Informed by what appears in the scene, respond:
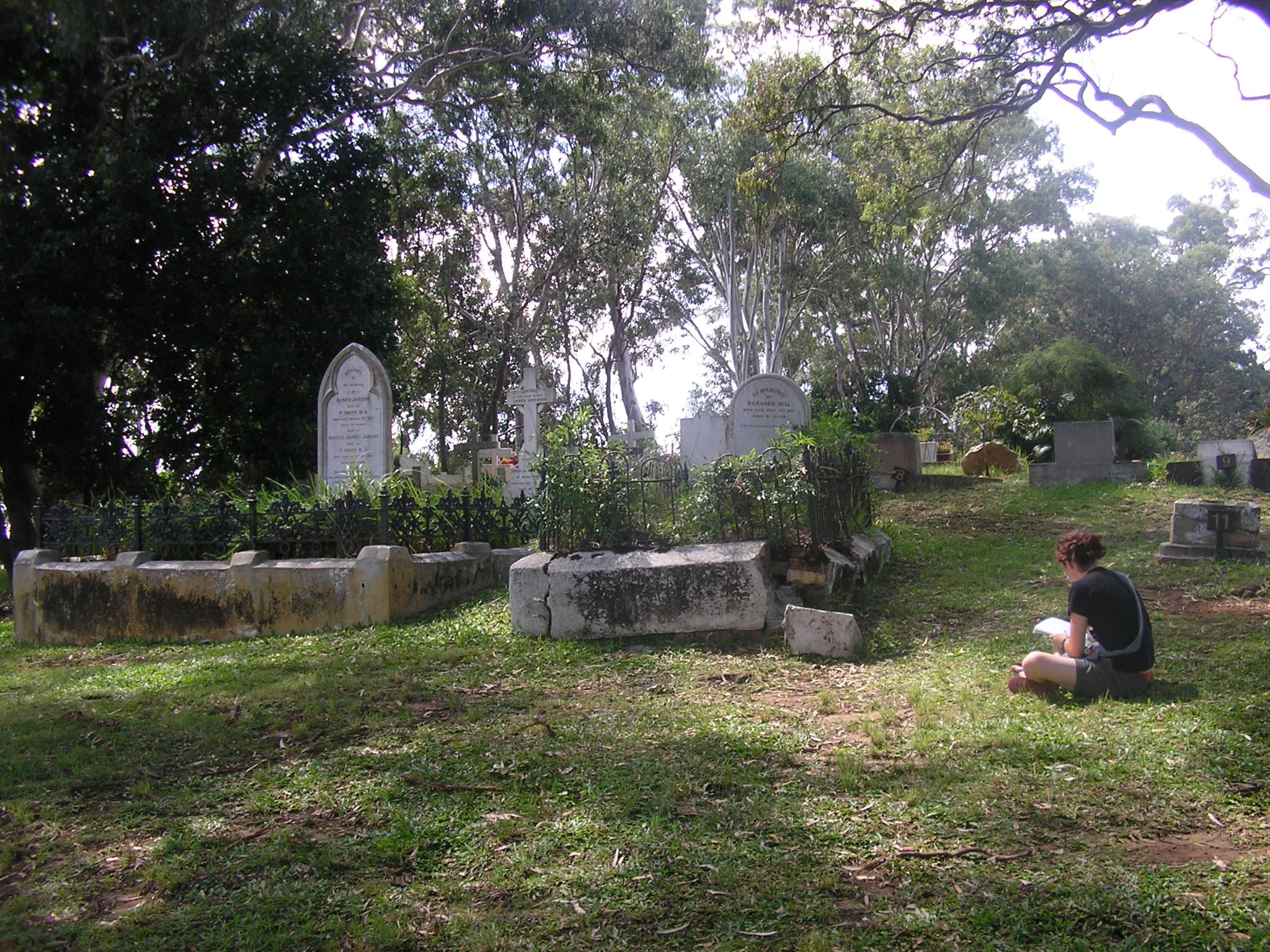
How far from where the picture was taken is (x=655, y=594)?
21.5 feet

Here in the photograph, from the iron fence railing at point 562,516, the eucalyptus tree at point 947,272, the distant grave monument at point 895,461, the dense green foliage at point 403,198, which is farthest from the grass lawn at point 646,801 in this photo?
the eucalyptus tree at point 947,272

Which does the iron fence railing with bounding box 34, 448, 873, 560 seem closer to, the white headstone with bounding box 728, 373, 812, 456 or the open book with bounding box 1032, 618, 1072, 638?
the open book with bounding box 1032, 618, 1072, 638

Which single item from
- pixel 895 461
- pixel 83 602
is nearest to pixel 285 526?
pixel 83 602

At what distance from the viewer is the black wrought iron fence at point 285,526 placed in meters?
8.32

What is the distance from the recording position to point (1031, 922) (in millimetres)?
2693

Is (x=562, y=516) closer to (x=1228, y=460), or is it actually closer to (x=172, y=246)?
(x=1228, y=460)

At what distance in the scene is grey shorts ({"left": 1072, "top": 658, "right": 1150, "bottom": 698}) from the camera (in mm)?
4684

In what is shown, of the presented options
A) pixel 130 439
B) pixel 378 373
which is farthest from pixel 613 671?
pixel 130 439

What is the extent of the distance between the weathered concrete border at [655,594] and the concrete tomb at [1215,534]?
173 inches

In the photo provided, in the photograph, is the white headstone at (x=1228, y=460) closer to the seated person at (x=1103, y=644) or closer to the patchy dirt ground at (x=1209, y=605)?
the patchy dirt ground at (x=1209, y=605)

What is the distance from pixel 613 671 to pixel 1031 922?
3.48 meters

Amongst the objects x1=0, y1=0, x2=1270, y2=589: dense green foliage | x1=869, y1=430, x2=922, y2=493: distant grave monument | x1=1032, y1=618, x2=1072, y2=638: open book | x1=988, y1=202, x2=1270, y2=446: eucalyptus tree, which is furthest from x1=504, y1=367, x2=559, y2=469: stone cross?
x1=988, y1=202, x2=1270, y2=446: eucalyptus tree

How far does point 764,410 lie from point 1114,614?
820 cm

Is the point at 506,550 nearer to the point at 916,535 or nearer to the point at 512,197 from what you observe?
the point at 916,535
